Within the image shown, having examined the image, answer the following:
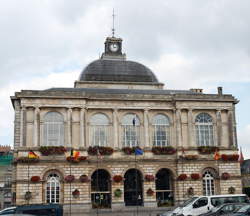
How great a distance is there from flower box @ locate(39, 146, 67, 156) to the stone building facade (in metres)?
0.38

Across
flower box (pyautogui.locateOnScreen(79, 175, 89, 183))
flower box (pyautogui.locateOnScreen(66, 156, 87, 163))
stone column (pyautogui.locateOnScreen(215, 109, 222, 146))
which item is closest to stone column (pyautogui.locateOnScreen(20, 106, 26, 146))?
flower box (pyautogui.locateOnScreen(66, 156, 87, 163))

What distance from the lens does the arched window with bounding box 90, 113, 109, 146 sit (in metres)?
40.8

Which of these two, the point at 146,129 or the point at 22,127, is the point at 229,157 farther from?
the point at 22,127

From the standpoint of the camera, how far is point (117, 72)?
161 feet

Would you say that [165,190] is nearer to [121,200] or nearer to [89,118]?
[121,200]

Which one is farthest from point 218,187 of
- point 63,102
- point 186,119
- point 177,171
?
point 63,102

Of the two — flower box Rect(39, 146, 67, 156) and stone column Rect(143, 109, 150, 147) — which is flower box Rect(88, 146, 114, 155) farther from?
stone column Rect(143, 109, 150, 147)

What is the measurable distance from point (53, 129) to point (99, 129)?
4230mm

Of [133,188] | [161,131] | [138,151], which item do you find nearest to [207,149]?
[161,131]

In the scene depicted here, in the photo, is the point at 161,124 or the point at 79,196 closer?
the point at 79,196

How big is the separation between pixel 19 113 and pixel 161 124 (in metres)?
13.3

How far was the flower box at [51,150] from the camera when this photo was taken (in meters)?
38.8

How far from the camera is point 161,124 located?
42.1 meters

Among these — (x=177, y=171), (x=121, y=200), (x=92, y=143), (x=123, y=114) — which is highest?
(x=123, y=114)
